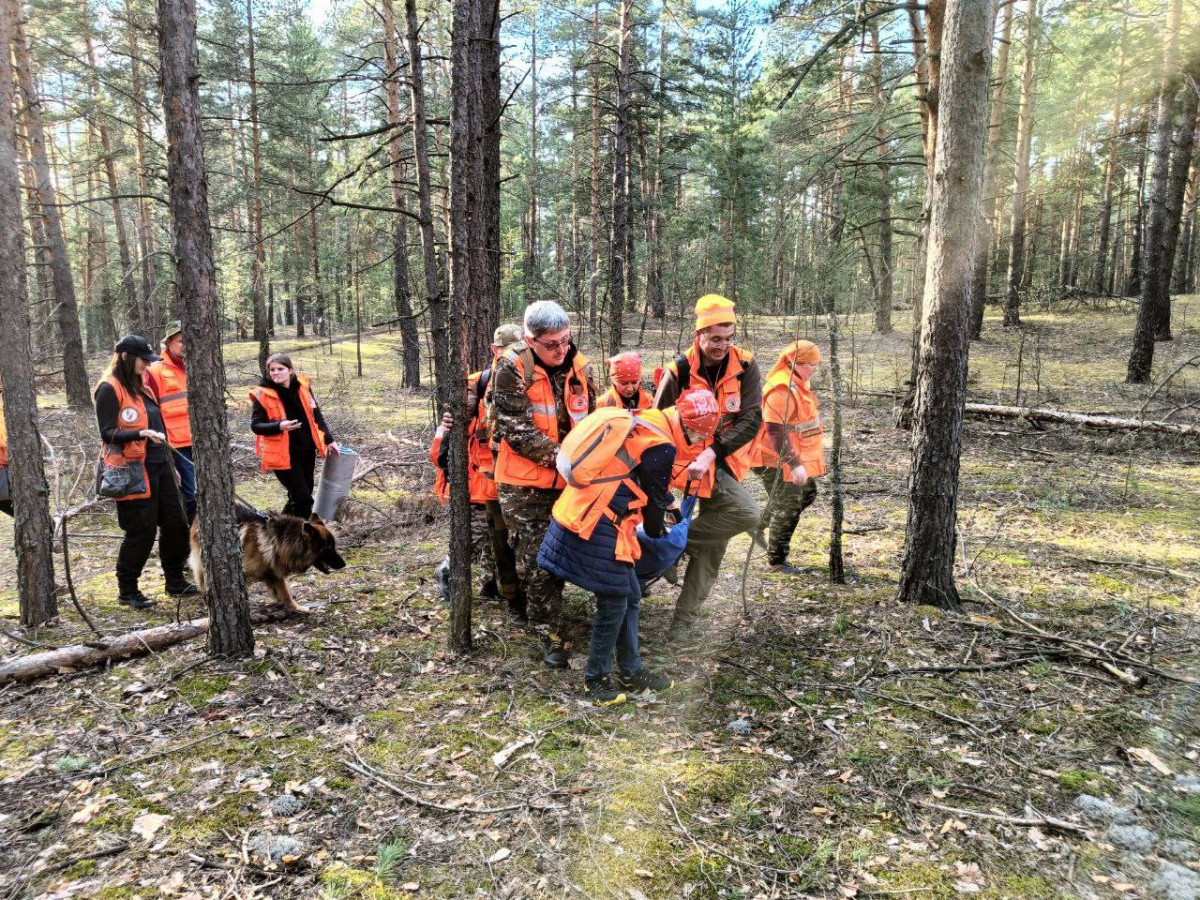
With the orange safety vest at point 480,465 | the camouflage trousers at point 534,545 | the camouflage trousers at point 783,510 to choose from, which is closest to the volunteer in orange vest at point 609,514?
the camouflage trousers at point 534,545

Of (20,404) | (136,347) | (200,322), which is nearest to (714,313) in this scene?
(200,322)

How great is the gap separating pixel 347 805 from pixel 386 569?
368 cm

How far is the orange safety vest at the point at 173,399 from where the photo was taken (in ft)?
18.8

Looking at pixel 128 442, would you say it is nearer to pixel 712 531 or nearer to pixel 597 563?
pixel 597 563

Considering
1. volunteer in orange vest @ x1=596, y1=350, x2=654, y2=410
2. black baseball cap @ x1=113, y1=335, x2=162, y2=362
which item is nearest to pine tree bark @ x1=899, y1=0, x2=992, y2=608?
volunteer in orange vest @ x1=596, y1=350, x2=654, y2=410

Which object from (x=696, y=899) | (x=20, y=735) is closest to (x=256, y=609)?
(x=20, y=735)

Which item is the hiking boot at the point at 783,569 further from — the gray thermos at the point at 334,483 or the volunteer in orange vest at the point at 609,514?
the gray thermos at the point at 334,483

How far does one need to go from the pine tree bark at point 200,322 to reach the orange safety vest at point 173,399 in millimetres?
2109

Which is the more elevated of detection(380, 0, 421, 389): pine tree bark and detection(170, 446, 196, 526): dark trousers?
detection(380, 0, 421, 389): pine tree bark

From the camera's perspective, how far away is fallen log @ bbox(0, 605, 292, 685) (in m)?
4.16

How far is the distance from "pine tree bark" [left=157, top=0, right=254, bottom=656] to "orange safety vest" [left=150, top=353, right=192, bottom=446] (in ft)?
6.92

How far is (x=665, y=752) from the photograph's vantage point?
343 centimetres

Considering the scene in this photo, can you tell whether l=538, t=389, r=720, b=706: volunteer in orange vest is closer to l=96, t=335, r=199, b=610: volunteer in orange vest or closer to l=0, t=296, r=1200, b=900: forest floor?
Result: l=0, t=296, r=1200, b=900: forest floor

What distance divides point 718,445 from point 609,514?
1.50 meters
